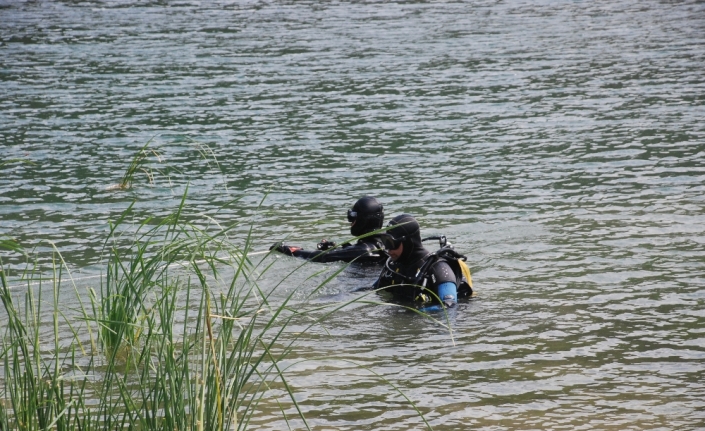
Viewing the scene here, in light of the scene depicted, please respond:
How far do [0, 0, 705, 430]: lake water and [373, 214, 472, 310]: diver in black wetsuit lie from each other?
0.23 metres

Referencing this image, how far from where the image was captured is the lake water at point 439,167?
24.1 ft

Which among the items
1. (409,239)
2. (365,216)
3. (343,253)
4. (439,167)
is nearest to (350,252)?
(343,253)

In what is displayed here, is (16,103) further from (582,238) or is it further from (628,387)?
(628,387)

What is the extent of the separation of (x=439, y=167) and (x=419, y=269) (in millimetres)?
6099

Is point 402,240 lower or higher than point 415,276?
higher

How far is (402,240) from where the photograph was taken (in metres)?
8.82

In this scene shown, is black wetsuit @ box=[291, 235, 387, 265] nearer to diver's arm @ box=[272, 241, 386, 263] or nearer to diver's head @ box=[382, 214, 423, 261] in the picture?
diver's arm @ box=[272, 241, 386, 263]

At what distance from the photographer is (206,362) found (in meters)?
4.85

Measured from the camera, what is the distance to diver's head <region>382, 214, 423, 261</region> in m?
8.75

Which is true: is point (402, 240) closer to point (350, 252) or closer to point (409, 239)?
point (409, 239)

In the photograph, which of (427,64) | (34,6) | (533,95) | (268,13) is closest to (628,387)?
(533,95)

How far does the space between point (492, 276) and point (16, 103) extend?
41.7 feet

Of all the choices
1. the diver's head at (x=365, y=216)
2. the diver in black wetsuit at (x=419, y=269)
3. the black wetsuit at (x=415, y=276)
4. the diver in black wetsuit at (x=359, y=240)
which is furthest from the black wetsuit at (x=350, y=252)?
the diver in black wetsuit at (x=419, y=269)

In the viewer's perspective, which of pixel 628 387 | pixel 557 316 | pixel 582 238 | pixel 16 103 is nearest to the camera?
pixel 628 387
